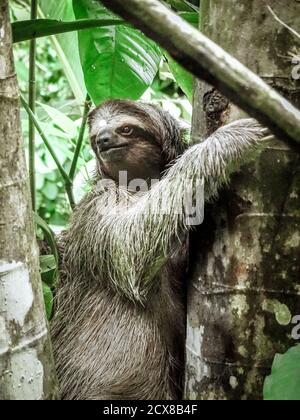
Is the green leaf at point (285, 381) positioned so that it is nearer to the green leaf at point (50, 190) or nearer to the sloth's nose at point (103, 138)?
the sloth's nose at point (103, 138)

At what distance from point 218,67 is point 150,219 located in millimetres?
1749

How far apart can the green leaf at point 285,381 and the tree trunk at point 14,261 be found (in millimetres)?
1019

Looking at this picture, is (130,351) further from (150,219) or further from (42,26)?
(42,26)

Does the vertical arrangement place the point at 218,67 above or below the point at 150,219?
above

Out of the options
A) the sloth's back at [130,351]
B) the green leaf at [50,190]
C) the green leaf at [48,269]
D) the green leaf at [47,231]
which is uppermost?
the green leaf at [50,190]

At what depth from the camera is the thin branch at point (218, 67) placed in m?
2.04

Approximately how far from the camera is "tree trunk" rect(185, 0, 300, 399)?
2.84m

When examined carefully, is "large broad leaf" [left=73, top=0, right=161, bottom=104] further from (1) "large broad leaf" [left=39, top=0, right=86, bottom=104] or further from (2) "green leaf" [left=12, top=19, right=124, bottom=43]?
(2) "green leaf" [left=12, top=19, right=124, bottom=43]

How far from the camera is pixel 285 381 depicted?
2.26 metres

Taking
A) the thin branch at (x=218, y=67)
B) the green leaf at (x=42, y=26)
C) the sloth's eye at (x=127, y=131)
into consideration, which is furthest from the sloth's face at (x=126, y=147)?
the thin branch at (x=218, y=67)

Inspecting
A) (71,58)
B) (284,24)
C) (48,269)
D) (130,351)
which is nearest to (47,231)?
(48,269)

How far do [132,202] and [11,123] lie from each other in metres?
1.57

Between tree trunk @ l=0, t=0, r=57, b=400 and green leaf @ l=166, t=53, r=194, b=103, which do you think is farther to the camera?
green leaf @ l=166, t=53, r=194, b=103

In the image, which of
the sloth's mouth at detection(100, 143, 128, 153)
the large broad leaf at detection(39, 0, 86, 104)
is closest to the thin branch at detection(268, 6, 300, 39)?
the sloth's mouth at detection(100, 143, 128, 153)
